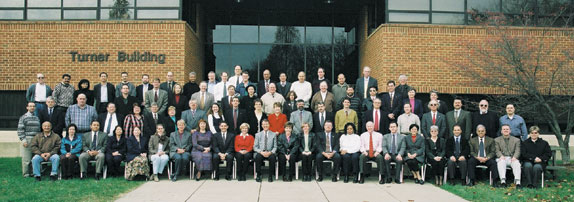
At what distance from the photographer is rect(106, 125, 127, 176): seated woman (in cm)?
1035

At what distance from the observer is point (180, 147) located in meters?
10.5

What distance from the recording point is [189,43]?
14.8m

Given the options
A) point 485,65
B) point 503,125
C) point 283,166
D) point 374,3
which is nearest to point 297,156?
point 283,166

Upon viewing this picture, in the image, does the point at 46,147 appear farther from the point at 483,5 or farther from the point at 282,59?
the point at 483,5

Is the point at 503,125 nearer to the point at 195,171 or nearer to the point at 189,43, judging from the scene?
the point at 195,171

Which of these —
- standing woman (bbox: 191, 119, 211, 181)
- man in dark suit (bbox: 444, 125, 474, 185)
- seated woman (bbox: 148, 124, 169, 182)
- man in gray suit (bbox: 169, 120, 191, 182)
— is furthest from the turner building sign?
man in dark suit (bbox: 444, 125, 474, 185)

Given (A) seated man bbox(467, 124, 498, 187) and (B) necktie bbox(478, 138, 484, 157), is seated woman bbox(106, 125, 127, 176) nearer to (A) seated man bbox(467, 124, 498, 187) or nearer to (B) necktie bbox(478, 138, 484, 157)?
(A) seated man bbox(467, 124, 498, 187)

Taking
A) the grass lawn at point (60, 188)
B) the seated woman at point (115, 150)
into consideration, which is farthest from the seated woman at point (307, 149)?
the seated woman at point (115, 150)

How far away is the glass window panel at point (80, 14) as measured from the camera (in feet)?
46.8

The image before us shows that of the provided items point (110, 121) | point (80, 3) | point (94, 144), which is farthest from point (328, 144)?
point (80, 3)

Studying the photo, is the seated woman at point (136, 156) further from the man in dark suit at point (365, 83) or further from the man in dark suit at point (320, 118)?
the man in dark suit at point (365, 83)

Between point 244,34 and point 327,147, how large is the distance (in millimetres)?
7686

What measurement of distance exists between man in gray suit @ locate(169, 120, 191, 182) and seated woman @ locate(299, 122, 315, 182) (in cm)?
241

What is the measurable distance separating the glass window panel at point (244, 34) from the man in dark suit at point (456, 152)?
28.5 feet
